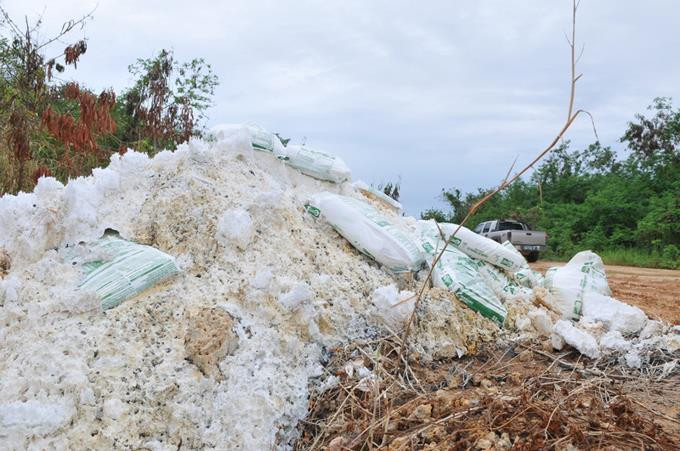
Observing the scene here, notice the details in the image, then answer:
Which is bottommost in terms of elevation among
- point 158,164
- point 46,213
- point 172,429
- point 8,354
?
point 172,429

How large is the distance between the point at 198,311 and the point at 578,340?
6.75ft

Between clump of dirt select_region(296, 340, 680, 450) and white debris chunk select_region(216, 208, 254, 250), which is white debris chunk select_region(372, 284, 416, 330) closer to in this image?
clump of dirt select_region(296, 340, 680, 450)

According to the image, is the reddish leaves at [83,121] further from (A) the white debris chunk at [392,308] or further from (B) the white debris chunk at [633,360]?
(B) the white debris chunk at [633,360]

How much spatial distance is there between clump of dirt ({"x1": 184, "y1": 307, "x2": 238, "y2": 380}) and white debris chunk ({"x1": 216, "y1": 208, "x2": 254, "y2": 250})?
525 millimetres

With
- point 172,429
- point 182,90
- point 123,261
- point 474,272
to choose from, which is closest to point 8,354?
point 123,261

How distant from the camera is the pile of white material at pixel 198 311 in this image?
7.66 ft

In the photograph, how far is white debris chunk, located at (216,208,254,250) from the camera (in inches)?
123

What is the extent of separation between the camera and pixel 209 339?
257cm

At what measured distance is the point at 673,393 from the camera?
2938 millimetres

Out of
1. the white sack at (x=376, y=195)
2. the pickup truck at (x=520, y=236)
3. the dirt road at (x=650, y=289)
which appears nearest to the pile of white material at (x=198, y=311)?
the white sack at (x=376, y=195)

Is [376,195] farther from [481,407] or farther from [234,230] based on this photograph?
[481,407]

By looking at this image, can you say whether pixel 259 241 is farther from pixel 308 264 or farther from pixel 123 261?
pixel 123 261

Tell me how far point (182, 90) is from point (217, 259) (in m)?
9.62

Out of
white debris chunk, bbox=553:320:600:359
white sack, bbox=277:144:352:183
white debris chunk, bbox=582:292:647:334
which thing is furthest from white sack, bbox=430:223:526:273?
white debris chunk, bbox=553:320:600:359
